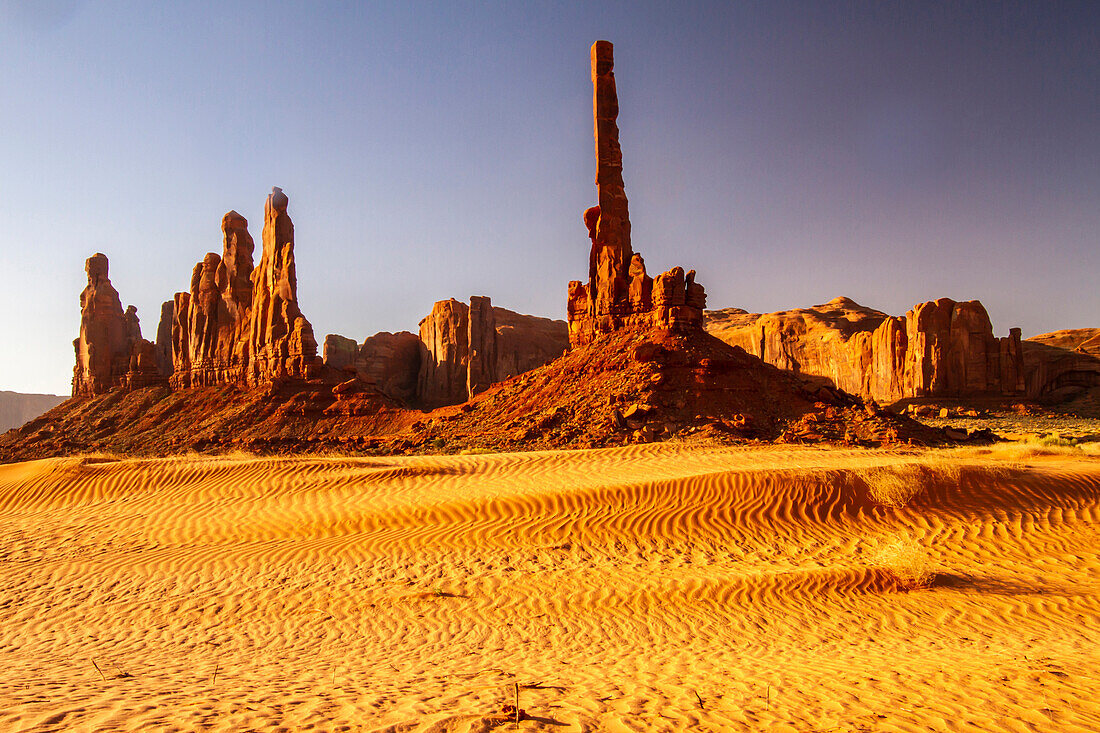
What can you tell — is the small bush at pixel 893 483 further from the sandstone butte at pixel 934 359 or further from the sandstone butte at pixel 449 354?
the sandstone butte at pixel 449 354

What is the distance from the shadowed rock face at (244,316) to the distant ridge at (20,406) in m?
84.8

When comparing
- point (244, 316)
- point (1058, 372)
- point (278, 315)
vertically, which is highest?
point (244, 316)

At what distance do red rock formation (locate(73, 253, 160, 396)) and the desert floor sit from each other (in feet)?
116

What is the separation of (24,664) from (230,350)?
133ft

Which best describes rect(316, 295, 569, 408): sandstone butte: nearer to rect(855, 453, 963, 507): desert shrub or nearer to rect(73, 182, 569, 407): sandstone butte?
rect(73, 182, 569, 407): sandstone butte

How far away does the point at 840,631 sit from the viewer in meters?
6.85

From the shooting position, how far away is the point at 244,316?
42.5 m

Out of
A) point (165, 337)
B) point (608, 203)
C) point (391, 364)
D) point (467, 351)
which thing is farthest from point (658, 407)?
point (165, 337)

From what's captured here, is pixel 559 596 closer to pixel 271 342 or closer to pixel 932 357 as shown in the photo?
pixel 271 342

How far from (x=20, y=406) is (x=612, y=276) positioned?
128 meters

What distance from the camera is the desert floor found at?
432 cm

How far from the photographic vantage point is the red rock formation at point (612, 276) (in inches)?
1069

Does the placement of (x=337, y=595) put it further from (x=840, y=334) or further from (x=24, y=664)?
(x=840, y=334)

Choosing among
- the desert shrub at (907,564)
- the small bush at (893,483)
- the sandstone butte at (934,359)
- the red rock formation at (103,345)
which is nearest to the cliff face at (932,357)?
the sandstone butte at (934,359)
